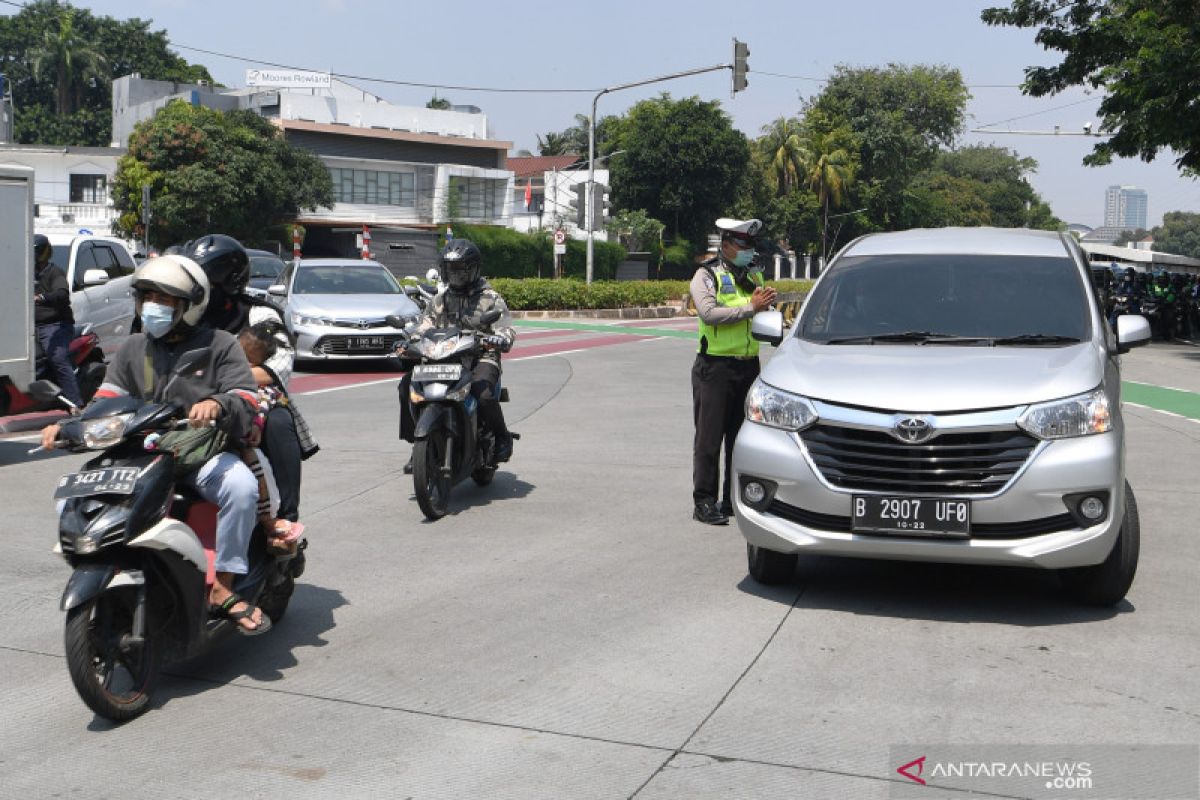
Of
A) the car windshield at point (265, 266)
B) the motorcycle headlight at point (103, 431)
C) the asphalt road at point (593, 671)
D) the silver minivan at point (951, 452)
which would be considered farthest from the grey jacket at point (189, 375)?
the car windshield at point (265, 266)

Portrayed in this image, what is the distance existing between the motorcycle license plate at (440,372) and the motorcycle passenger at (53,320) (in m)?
5.31

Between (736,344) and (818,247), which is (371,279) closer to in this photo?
(736,344)

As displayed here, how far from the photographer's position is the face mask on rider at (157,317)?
16.1 feet

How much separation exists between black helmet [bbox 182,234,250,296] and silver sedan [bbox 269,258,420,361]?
40.0 ft

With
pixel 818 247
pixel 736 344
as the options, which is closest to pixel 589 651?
pixel 736 344

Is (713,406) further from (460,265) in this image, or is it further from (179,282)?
(179,282)

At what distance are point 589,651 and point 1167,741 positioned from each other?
219 cm

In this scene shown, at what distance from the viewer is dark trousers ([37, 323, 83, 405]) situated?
1214 cm

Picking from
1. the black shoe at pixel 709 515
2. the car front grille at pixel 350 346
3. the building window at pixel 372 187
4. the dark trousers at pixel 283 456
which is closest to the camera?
the dark trousers at pixel 283 456

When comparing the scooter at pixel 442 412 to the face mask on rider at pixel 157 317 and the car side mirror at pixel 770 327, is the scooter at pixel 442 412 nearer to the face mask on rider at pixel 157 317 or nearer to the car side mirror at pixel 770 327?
the car side mirror at pixel 770 327

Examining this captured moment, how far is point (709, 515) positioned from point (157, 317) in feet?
13.5

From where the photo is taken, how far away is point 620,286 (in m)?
43.0

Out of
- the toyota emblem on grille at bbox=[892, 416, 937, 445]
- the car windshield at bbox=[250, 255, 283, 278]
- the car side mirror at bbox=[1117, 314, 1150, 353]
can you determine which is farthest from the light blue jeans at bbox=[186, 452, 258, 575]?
the car windshield at bbox=[250, 255, 283, 278]

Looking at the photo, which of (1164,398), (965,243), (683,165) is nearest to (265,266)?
(1164,398)
